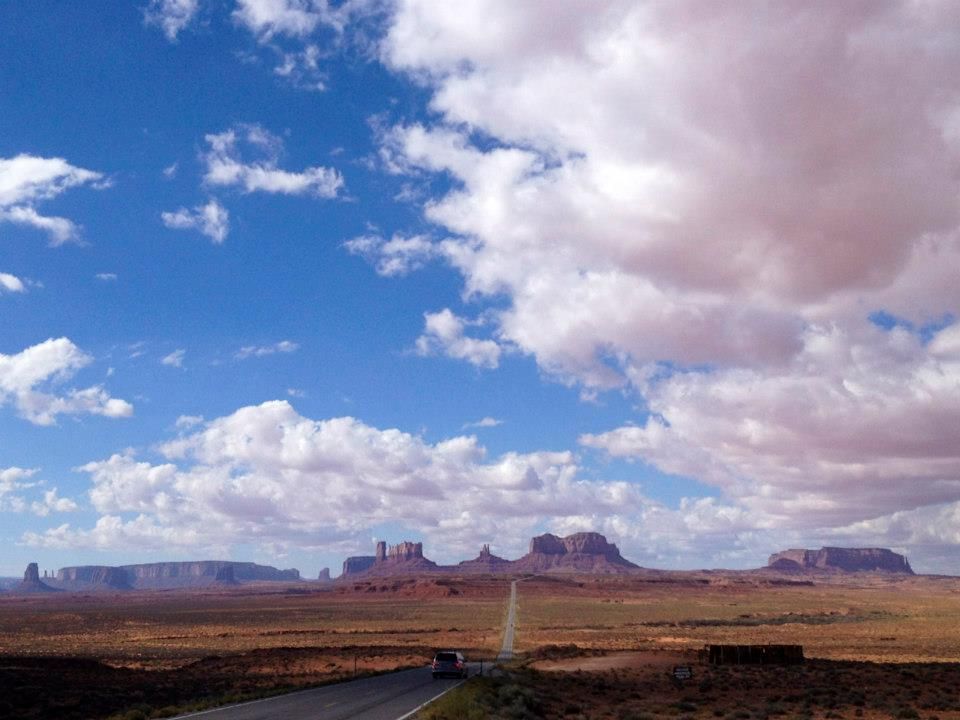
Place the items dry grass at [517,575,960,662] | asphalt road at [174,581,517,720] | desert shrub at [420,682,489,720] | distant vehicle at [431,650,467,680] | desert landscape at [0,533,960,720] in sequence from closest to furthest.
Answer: desert shrub at [420,682,489,720] → asphalt road at [174,581,517,720] → desert landscape at [0,533,960,720] → distant vehicle at [431,650,467,680] → dry grass at [517,575,960,662]

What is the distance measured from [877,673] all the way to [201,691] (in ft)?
110

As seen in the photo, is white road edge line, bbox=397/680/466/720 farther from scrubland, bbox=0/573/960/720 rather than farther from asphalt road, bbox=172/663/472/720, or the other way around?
scrubland, bbox=0/573/960/720

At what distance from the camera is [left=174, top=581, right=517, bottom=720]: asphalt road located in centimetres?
2787

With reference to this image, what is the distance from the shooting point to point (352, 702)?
106 ft

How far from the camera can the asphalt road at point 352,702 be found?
2787 centimetres

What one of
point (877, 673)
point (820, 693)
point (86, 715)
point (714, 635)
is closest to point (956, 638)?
point (714, 635)

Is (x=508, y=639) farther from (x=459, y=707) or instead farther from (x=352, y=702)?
(x=459, y=707)

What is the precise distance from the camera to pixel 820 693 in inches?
1510

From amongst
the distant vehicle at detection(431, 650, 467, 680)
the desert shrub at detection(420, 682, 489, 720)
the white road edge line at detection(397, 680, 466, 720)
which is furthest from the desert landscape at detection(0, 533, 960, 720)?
the distant vehicle at detection(431, 650, 467, 680)

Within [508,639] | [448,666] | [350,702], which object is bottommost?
[508,639]

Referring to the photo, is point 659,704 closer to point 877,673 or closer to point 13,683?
point 877,673

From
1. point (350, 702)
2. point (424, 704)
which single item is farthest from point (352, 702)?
point (424, 704)

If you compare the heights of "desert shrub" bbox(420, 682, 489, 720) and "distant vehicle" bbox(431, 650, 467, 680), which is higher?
"desert shrub" bbox(420, 682, 489, 720)

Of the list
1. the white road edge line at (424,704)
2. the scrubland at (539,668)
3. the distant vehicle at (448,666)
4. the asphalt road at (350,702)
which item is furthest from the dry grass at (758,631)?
the white road edge line at (424,704)
